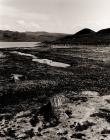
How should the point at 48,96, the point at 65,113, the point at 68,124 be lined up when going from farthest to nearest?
the point at 48,96 < the point at 65,113 < the point at 68,124

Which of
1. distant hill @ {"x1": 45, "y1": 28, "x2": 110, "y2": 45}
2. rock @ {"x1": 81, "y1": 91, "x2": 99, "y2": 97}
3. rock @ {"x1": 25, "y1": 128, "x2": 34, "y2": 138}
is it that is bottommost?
rock @ {"x1": 25, "y1": 128, "x2": 34, "y2": 138}

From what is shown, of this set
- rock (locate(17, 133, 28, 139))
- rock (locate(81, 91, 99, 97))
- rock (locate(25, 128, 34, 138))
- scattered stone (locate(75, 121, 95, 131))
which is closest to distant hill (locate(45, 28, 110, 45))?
rock (locate(81, 91, 99, 97))

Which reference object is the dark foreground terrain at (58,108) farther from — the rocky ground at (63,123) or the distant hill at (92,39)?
the distant hill at (92,39)

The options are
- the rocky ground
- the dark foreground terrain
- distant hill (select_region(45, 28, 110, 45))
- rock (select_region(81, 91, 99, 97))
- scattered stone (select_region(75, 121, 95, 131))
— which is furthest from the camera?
distant hill (select_region(45, 28, 110, 45))

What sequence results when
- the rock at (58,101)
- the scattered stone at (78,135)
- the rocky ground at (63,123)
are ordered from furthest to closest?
1. the rock at (58,101)
2. the rocky ground at (63,123)
3. the scattered stone at (78,135)

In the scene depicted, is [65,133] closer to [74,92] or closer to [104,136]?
[104,136]

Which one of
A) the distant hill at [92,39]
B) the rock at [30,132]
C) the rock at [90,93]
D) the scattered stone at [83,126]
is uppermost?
the distant hill at [92,39]

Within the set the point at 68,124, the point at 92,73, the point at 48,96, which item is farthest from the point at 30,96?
the point at 92,73

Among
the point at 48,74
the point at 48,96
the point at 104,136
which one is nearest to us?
the point at 104,136

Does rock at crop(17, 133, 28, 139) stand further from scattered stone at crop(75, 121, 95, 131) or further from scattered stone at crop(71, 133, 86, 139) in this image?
scattered stone at crop(75, 121, 95, 131)

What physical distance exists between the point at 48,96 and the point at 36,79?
4656 mm

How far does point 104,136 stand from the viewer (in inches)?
365

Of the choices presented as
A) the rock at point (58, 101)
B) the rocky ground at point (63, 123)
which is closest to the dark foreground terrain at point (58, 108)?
the rocky ground at point (63, 123)

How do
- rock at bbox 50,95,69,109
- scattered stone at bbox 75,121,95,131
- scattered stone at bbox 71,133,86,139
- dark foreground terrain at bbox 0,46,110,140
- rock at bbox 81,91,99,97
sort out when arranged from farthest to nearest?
rock at bbox 81,91,99,97 < rock at bbox 50,95,69,109 < scattered stone at bbox 75,121,95,131 < dark foreground terrain at bbox 0,46,110,140 < scattered stone at bbox 71,133,86,139
